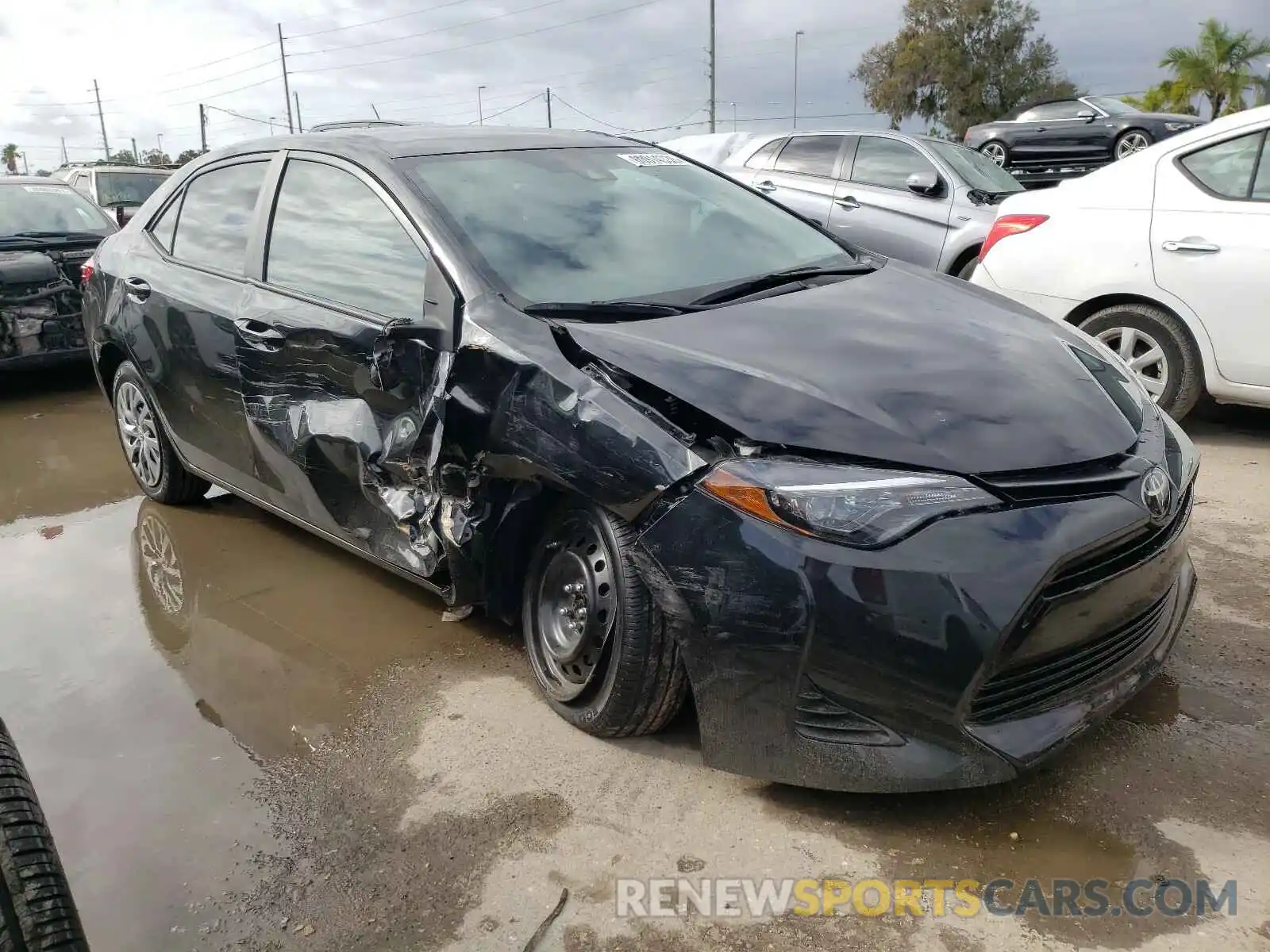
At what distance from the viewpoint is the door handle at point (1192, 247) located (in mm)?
4953

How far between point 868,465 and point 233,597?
2.80m

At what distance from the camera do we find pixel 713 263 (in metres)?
3.28

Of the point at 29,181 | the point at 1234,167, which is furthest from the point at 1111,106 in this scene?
the point at 29,181

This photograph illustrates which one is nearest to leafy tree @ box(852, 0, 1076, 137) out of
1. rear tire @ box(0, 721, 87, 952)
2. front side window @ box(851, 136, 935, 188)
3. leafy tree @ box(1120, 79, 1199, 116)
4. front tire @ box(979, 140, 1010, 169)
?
leafy tree @ box(1120, 79, 1199, 116)

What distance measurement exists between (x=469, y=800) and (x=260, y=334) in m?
1.92

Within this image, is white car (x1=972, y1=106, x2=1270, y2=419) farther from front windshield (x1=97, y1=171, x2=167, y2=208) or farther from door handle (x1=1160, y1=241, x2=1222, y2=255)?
front windshield (x1=97, y1=171, x2=167, y2=208)

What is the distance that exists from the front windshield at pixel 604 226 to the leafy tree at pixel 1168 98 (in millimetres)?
33751

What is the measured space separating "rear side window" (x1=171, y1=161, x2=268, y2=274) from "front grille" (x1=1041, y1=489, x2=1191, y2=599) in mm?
3160

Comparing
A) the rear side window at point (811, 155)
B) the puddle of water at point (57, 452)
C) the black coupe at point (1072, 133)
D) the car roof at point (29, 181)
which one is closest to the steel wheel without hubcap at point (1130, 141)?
the black coupe at point (1072, 133)

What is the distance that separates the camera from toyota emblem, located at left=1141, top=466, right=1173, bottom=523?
2.38 m

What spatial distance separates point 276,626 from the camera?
377 centimetres

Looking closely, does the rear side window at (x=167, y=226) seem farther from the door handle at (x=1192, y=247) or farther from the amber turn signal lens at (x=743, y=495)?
the door handle at (x=1192, y=247)

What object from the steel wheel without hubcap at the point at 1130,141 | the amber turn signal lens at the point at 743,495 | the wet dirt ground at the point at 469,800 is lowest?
the wet dirt ground at the point at 469,800

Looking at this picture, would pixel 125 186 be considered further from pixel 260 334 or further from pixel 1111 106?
pixel 1111 106
